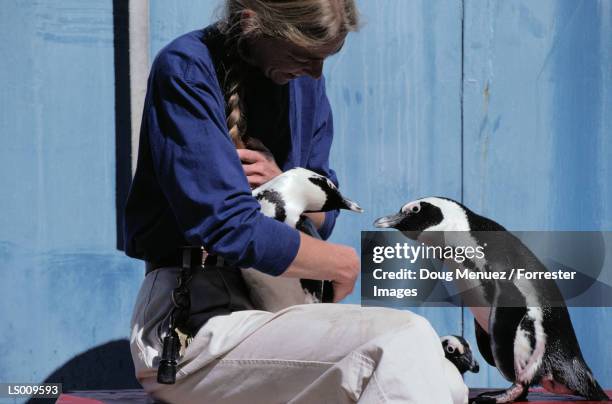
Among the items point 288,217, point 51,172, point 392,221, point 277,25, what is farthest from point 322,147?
point 51,172

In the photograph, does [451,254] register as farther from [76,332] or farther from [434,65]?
[76,332]

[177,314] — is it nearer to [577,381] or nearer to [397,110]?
[577,381]

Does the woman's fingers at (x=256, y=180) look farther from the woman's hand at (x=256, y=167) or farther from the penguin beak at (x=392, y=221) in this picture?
the penguin beak at (x=392, y=221)

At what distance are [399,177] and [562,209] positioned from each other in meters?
0.57

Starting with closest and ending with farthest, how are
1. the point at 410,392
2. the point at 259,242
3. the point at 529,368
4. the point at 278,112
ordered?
the point at 410,392 → the point at 259,242 → the point at 278,112 → the point at 529,368

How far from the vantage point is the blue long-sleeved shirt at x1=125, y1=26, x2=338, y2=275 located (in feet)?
6.11

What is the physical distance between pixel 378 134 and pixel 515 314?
3.36 feet

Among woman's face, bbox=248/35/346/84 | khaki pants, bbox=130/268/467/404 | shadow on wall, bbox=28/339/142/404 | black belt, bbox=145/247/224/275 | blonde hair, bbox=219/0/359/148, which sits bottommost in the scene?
shadow on wall, bbox=28/339/142/404

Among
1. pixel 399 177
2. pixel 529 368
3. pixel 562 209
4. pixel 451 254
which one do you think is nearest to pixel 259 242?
pixel 451 254

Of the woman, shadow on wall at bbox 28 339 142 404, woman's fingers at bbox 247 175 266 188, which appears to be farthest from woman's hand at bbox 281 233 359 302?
shadow on wall at bbox 28 339 142 404

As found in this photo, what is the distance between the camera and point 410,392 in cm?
164

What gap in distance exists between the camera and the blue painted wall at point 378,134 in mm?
3115

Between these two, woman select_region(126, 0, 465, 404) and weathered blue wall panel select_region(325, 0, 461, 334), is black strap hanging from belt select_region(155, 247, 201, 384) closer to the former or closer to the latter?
woman select_region(126, 0, 465, 404)

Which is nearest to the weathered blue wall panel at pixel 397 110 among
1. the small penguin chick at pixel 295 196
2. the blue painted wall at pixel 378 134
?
the blue painted wall at pixel 378 134
